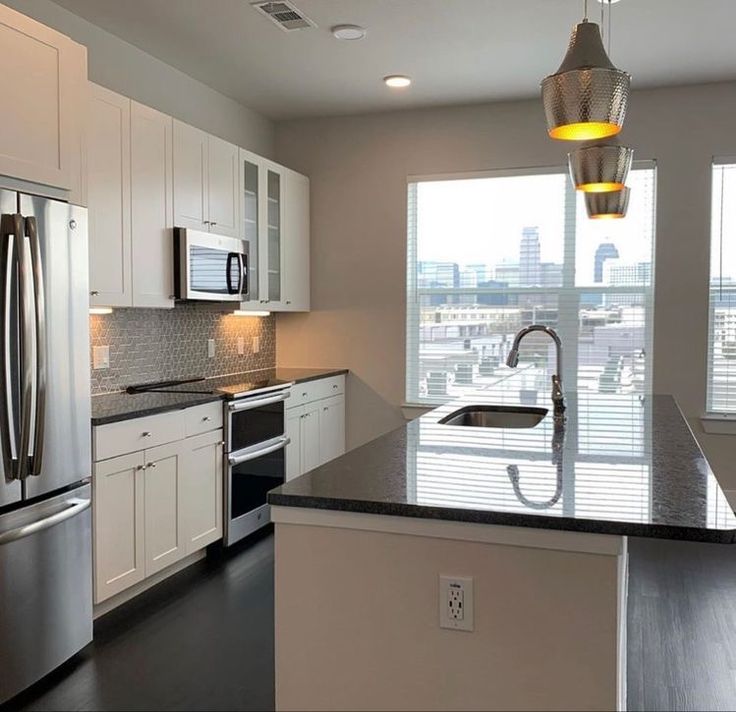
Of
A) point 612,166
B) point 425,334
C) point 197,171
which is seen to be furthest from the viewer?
point 425,334

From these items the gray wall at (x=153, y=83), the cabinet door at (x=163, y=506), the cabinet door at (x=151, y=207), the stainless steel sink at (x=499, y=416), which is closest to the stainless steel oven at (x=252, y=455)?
the cabinet door at (x=163, y=506)

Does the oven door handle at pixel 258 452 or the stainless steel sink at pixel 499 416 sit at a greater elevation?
the stainless steel sink at pixel 499 416

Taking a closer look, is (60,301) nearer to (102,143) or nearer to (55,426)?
(55,426)

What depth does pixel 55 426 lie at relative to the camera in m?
2.66

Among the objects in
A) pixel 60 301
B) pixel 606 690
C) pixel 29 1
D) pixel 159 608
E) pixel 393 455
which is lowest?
pixel 159 608

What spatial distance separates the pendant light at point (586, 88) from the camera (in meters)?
1.95

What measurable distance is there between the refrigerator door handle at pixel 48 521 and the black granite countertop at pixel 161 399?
0.34 meters

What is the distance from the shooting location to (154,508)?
11.1 ft

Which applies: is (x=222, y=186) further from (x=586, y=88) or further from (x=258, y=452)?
(x=586, y=88)

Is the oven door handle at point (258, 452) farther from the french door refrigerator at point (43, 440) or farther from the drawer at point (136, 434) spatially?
the french door refrigerator at point (43, 440)

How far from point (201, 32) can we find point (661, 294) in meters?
3.28

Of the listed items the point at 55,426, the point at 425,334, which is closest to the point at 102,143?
the point at 55,426

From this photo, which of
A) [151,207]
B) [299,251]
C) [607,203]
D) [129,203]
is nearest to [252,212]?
[299,251]

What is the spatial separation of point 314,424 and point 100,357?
169 centimetres
